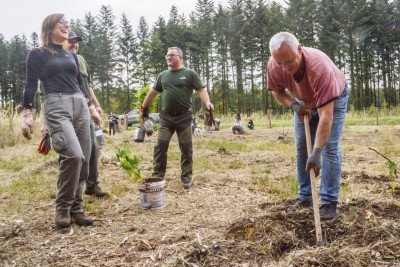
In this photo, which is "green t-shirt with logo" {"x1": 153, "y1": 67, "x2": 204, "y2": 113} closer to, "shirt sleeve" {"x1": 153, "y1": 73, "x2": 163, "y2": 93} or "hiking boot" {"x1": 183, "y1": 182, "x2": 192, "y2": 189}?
"shirt sleeve" {"x1": 153, "y1": 73, "x2": 163, "y2": 93}

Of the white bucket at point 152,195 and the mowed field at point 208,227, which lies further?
the white bucket at point 152,195

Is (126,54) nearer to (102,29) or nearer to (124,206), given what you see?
(102,29)

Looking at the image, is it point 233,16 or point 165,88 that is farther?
point 233,16

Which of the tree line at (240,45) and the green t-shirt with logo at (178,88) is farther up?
the tree line at (240,45)

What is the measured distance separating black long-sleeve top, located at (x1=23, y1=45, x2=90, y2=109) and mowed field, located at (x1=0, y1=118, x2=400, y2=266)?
1.30 metres

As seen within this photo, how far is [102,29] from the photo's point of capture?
48.4 metres

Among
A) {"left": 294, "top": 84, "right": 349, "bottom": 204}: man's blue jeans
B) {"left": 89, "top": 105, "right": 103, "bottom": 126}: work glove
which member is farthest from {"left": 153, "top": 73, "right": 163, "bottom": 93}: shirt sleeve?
{"left": 294, "top": 84, "right": 349, "bottom": 204}: man's blue jeans

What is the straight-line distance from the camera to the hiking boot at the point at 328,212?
307 cm

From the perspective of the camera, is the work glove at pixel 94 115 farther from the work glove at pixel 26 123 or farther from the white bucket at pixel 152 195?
the white bucket at pixel 152 195

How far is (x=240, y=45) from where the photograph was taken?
40.9 m

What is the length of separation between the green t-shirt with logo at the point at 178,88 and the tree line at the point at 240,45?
3230 centimetres

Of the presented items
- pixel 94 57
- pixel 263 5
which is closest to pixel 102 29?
pixel 94 57

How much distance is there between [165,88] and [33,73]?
2011mm

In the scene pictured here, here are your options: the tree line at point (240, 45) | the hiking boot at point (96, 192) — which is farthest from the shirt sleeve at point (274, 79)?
the tree line at point (240, 45)
